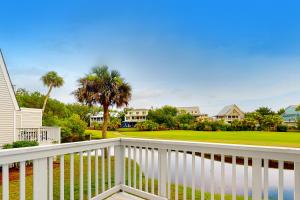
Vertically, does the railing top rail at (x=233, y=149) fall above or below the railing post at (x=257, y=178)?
above

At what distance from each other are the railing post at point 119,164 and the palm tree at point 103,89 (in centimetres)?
796

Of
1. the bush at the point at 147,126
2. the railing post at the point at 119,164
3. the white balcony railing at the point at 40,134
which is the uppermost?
the railing post at the point at 119,164

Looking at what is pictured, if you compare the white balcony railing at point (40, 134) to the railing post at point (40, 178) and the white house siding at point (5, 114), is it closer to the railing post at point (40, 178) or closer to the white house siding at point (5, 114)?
the white house siding at point (5, 114)

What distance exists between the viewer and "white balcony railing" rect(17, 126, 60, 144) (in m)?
10.3

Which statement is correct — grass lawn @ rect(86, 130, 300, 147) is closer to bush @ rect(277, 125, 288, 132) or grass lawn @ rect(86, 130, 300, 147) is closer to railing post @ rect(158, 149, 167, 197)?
bush @ rect(277, 125, 288, 132)

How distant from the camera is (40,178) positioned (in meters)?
2.18

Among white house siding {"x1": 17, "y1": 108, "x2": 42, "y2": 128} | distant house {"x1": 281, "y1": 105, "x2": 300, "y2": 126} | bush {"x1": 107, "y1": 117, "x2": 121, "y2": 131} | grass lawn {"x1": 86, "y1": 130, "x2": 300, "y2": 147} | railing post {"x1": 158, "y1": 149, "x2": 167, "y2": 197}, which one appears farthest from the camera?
distant house {"x1": 281, "y1": 105, "x2": 300, "y2": 126}

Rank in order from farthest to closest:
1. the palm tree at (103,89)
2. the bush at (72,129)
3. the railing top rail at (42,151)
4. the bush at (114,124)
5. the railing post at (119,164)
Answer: the bush at (114,124)
the bush at (72,129)
the palm tree at (103,89)
the railing post at (119,164)
the railing top rail at (42,151)

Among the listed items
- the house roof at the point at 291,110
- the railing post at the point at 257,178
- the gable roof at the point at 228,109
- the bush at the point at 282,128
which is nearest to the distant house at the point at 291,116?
the house roof at the point at 291,110

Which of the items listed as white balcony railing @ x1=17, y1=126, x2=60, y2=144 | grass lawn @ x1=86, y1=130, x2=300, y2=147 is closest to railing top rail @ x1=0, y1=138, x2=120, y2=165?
white balcony railing @ x1=17, y1=126, x2=60, y2=144

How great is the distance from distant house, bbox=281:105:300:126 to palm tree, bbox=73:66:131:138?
57.2 ft

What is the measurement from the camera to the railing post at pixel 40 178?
2.15m

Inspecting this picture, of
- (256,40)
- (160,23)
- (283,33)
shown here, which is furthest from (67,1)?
(283,33)

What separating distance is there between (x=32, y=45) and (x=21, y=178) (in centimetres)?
1383
